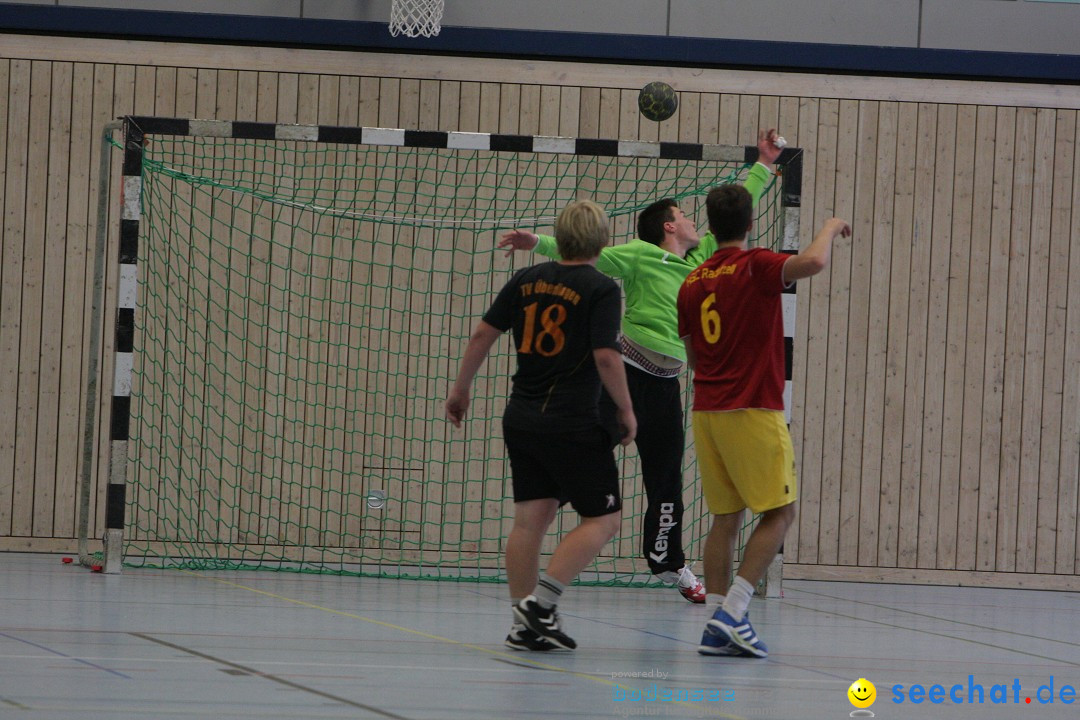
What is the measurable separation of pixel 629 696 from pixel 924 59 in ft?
23.0

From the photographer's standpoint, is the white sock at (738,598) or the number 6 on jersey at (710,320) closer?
the white sock at (738,598)

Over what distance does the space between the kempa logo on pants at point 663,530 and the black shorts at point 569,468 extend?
5.78 ft

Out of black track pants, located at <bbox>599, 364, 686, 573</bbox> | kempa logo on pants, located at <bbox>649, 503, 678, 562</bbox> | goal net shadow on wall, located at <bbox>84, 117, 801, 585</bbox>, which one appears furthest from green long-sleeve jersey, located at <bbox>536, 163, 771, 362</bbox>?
goal net shadow on wall, located at <bbox>84, 117, 801, 585</bbox>

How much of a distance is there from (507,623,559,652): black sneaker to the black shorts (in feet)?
1.57

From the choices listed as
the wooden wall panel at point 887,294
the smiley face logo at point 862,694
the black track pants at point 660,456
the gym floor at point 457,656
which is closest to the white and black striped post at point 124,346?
the gym floor at point 457,656

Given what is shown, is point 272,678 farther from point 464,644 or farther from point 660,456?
point 660,456

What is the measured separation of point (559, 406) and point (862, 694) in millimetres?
1504

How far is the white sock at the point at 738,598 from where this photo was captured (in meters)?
4.66

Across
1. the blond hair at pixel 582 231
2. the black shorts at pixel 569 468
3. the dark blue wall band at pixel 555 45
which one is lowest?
the black shorts at pixel 569 468

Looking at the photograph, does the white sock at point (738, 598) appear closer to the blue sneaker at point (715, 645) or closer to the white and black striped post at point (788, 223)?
the blue sneaker at point (715, 645)

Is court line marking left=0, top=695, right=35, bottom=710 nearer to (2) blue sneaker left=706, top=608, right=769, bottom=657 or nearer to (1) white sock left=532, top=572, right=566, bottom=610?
(1) white sock left=532, top=572, right=566, bottom=610

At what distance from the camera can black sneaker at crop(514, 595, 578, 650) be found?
4.62 m

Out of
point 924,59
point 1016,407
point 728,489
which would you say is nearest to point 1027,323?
point 1016,407

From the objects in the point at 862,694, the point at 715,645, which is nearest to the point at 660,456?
the point at 715,645
